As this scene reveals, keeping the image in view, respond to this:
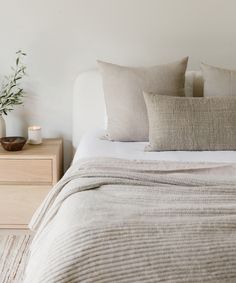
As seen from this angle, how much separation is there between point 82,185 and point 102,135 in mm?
1017

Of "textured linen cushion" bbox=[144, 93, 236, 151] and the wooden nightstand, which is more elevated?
"textured linen cushion" bbox=[144, 93, 236, 151]

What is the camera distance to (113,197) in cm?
158

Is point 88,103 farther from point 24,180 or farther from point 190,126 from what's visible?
point 190,126

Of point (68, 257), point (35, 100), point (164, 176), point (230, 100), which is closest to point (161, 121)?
point (230, 100)

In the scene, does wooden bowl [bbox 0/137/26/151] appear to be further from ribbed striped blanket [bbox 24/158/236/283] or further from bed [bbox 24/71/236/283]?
ribbed striped blanket [bbox 24/158/236/283]

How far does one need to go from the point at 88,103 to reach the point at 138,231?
1663mm

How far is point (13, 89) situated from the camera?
9.68 feet

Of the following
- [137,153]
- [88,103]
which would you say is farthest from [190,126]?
[88,103]

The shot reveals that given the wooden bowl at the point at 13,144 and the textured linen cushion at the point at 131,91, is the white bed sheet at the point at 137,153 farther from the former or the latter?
the wooden bowl at the point at 13,144

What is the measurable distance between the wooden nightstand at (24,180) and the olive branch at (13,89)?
0.96ft

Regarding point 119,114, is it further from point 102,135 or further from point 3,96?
point 3,96

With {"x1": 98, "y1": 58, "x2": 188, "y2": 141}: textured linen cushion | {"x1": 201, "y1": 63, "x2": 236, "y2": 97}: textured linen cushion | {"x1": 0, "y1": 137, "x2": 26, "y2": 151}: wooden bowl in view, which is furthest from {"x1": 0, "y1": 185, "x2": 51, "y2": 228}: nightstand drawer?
{"x1": 201, "y1": 63, "x2": 236, "y2": 97}: textured linen cushion

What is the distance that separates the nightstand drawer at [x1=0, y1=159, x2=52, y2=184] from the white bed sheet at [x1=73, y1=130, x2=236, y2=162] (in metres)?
0.29

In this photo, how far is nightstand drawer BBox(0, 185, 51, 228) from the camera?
2656mm
